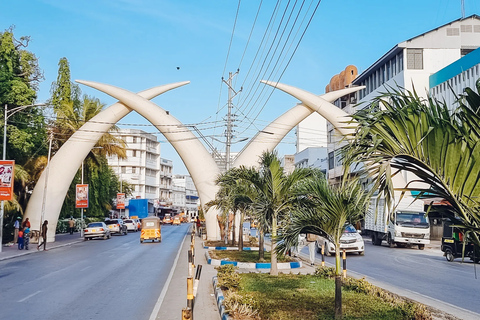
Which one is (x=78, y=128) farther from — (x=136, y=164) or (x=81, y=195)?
(x=136, y=164)

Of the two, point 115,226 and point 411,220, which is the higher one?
point 411,220

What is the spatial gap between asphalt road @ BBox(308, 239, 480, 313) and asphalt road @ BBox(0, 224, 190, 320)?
734cm

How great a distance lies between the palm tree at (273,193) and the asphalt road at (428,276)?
3937 millimetres

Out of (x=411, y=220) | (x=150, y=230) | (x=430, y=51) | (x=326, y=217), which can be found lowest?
(x=150, y=230)

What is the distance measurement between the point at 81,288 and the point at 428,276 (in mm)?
11808

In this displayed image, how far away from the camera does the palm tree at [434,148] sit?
5656 millimetres

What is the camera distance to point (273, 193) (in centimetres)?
1686

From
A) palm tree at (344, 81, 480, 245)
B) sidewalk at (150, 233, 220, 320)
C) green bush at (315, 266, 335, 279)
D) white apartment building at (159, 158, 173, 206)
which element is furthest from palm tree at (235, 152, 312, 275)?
white apartment building at (159, 158, 173, 206)

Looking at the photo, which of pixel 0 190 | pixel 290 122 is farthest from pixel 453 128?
pixel 290 122

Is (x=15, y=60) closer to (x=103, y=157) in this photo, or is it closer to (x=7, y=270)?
(x=103, y=157)

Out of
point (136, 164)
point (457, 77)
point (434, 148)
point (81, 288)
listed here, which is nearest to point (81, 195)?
point (81, 288)

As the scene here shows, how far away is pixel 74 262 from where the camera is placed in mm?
→ 23812

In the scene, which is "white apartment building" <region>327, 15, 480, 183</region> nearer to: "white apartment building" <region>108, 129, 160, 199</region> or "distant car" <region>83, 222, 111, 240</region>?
"distant car" <region>83, 222, 111, 240</region>

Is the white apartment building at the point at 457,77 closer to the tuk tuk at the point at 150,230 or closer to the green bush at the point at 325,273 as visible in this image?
the tuk tuk at the point at 150,230
